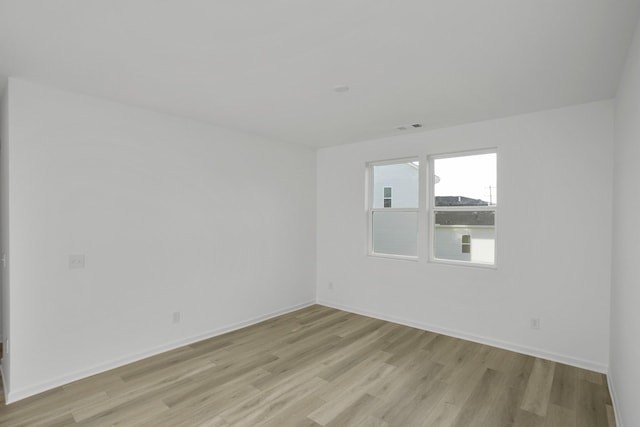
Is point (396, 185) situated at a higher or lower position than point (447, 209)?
higher

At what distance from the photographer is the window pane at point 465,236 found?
3.90m

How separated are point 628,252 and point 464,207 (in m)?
2.07

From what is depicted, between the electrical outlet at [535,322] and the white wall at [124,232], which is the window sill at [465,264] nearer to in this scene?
the electrical outlet at [535,322]

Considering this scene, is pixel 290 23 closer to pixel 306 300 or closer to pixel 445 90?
pixel 445 90

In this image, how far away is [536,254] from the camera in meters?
3.49

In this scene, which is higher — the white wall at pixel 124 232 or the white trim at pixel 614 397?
the white wall at pixel 124 232

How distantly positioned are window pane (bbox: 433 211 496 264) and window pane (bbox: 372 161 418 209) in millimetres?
485

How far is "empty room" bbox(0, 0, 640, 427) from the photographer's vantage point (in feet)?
6.60

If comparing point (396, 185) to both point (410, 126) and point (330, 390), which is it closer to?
point (410, 126)

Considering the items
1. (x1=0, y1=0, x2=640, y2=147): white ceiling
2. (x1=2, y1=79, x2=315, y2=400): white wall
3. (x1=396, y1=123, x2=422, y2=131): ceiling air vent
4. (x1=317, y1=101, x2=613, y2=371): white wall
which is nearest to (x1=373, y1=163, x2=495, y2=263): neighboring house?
(x1=317, y1=101, x2=613, y2=371): white wall

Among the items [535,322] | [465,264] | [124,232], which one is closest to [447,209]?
[465,264]

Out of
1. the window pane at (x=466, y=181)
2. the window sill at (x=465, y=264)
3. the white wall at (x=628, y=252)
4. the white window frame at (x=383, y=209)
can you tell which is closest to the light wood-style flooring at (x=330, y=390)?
the white wall at (x=628, y=252)

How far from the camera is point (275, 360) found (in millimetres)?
3387

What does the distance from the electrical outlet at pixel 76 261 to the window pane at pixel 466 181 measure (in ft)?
13.3
